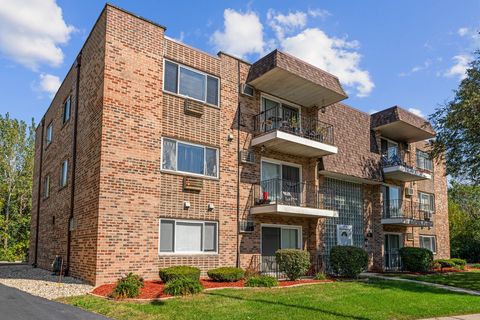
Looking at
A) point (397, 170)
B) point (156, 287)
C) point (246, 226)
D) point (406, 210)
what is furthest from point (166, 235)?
point (406, 210)

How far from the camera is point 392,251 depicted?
23.7 meters

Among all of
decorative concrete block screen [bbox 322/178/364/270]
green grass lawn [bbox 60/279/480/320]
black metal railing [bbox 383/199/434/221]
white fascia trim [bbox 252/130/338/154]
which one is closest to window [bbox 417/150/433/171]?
black metal railing [bbox 383/199/434/221]

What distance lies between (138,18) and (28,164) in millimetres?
27784

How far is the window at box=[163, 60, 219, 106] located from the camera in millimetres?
15000

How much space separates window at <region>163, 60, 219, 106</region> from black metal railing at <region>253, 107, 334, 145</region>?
7.36 feet

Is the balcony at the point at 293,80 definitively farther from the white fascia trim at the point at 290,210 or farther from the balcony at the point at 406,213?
the balcony at the point at 406,213

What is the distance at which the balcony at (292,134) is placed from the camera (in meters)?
16.5

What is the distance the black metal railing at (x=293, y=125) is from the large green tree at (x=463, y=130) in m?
5.38

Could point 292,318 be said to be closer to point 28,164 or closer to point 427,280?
point 427,280

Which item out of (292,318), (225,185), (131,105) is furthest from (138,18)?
(292,318)

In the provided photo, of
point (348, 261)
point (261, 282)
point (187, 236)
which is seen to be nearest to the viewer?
point (261, 282)

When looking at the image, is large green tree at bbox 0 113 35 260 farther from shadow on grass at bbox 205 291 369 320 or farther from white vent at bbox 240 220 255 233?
shadow on grass at bbox 205 291 369 320

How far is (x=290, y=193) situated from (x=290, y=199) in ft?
0.98

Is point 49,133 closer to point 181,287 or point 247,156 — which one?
point 247,156
